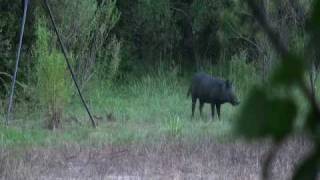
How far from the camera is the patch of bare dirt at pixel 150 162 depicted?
791 cm

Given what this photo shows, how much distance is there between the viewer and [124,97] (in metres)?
16.7

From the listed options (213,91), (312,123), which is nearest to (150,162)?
(213,91)

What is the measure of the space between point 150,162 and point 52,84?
13.1 ft

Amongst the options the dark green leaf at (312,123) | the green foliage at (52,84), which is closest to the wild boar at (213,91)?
the green foliage at (52,84)

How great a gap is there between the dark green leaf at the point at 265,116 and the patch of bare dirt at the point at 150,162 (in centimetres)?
682

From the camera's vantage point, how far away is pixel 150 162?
8.50 meters

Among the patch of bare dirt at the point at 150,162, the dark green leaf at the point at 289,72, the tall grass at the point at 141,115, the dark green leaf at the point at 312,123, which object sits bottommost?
the tall grass at the point at 141,115

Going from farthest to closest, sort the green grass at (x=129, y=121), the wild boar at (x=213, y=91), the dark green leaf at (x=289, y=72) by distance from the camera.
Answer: the wild boar at (x=213, y=91) → the green grass at (x=129, y=121) → the dark green leaf at (x=289, y=72)

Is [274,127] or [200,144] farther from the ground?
[274,127]

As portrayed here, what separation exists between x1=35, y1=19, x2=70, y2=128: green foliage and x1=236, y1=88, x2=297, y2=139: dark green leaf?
11212mm

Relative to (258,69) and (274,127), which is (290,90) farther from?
(258,69)

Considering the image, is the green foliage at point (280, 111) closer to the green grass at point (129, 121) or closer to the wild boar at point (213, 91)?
the green grass at point (129, 121)

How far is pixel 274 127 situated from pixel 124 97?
1595cm

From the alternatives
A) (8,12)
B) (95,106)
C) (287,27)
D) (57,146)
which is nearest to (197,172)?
(57,146)
